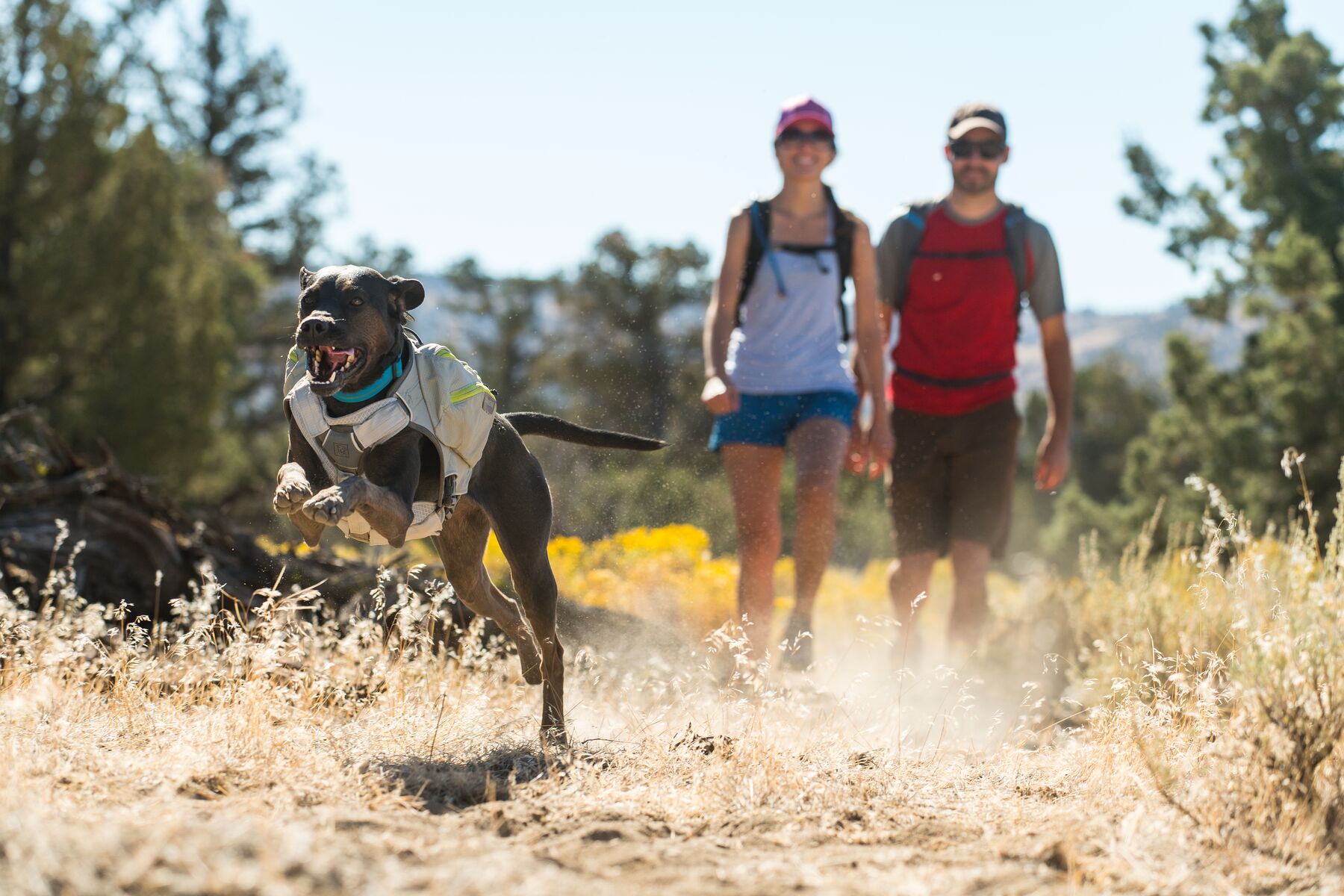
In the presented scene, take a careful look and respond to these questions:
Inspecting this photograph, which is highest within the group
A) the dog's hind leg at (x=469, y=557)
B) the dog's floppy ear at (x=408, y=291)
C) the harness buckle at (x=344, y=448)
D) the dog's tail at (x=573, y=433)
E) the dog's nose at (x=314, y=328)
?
the dog's floppy ear at (x=408, y=291)

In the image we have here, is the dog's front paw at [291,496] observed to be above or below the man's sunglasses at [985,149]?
below

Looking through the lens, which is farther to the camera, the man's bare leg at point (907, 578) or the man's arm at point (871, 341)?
the man's bare leg at point (907, 578)

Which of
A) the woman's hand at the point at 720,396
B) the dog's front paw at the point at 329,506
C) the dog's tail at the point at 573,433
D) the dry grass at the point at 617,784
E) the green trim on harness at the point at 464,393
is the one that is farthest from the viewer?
the woman's hand at the point at 720,396

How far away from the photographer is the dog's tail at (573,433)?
4.49 metres

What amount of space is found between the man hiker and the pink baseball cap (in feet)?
2.51

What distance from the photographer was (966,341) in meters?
6.02

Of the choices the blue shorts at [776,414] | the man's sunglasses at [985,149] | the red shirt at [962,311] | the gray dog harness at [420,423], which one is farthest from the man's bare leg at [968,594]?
the gray dog harness at [420,423]

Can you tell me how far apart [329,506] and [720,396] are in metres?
2.44

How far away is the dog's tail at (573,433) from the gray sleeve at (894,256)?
2135 mm

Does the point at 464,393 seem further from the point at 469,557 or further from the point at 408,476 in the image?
the point at 469,557

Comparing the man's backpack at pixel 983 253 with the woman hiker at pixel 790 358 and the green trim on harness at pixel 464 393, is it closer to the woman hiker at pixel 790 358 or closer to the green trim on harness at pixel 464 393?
the woman hiker at pixel 790 358

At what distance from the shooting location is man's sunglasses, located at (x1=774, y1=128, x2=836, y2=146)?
18.5ft

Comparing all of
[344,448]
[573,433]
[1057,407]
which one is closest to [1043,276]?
[1057,407]

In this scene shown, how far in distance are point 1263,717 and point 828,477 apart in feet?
8.11
